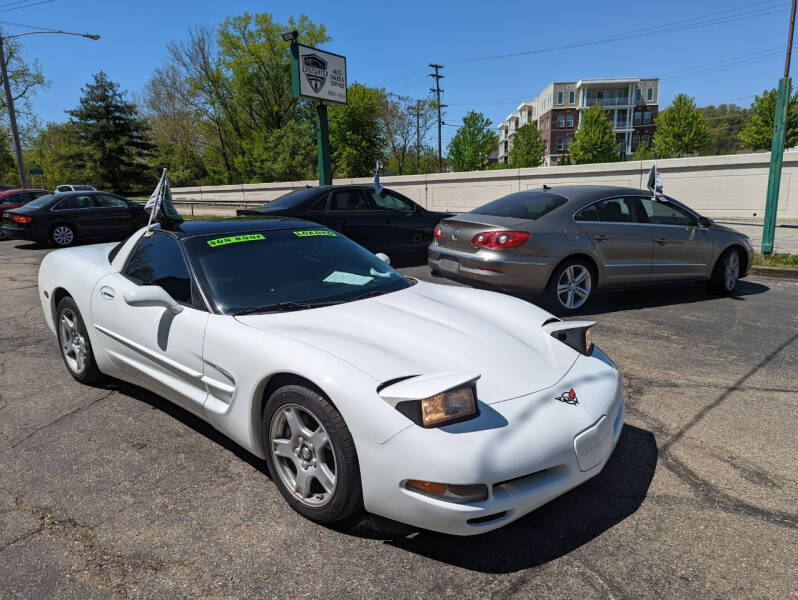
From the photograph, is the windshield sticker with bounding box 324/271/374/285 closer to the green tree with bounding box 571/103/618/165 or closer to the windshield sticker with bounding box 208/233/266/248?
the windshield sticker with bounding box 208/233/266/248

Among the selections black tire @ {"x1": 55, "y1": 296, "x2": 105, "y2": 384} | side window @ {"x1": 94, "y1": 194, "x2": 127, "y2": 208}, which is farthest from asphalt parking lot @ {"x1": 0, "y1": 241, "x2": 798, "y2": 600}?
side window @ {"x1": 94, "y1": 194, "x2": 127, "y2": 208}

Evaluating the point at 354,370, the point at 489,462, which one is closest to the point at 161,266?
the point at 354,370

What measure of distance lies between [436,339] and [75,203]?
1418 cm

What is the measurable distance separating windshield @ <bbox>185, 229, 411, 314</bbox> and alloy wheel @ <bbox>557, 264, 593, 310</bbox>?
314cm

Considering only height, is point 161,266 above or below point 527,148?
below

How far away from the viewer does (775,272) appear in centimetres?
862

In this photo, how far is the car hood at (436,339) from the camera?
2.40m

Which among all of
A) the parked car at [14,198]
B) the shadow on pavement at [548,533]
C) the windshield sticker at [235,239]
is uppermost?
the parked car at [14,198]

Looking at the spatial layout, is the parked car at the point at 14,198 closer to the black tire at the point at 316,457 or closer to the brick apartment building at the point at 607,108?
the black tire at the point at 316,457

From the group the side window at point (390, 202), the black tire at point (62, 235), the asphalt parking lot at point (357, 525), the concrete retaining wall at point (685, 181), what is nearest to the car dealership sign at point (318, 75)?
the black tire at point (62, 235)

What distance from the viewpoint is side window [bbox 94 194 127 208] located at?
1430 cm

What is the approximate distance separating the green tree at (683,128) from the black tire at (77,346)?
5460cm

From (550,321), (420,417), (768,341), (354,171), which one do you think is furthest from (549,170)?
(354,171)

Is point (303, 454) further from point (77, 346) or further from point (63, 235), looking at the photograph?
point (63, 235)
